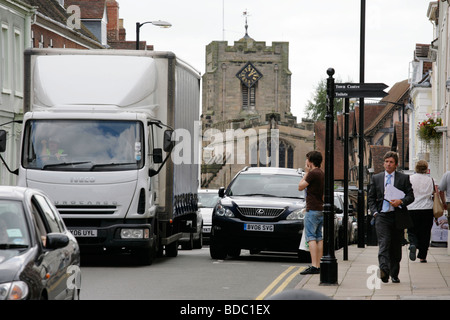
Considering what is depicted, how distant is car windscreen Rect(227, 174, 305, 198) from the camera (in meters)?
20.0

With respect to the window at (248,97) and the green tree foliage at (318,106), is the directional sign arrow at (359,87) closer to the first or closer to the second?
the window at (248,97)

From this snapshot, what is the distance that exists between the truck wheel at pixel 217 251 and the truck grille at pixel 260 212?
0.87 m

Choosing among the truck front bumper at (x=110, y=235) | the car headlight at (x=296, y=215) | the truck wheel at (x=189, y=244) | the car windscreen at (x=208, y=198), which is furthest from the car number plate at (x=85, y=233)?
the car windscreen at (x=208, y=198)

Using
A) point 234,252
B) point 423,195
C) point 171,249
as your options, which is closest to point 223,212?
point 234,252

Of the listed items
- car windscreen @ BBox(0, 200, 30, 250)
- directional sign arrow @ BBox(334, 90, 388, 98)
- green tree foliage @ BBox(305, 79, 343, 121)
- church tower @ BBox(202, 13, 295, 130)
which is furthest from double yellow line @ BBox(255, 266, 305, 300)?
green tree foliage @ BBox(305, 79, 343, 121)

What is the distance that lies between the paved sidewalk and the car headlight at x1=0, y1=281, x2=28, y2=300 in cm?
522

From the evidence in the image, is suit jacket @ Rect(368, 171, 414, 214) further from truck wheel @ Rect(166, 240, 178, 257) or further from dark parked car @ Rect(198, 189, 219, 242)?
dark parked car @ Rect(198, 189, 219, 242)

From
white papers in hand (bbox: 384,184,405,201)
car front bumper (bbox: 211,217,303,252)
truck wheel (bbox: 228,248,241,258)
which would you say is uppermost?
white papers in hand (bbox: 384,184,405,201)

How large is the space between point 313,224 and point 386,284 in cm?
195
